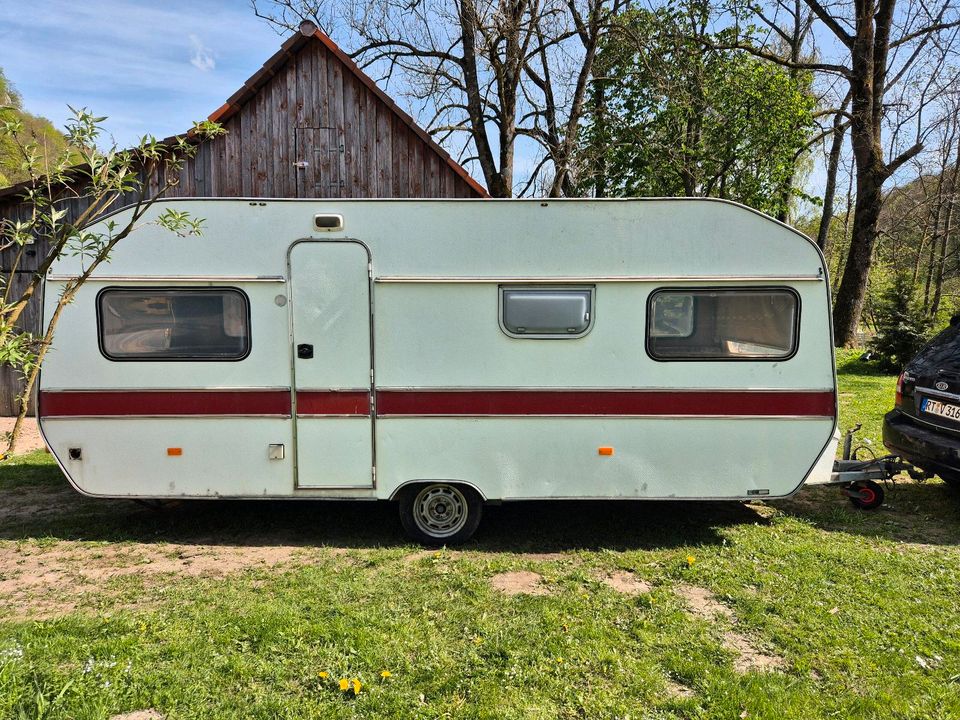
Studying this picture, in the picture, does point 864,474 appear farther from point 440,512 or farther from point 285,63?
point 285,63

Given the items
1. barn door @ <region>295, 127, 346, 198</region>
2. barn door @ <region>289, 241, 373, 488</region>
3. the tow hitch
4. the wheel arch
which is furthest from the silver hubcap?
barn door @ <region>295, 127, 346, 198</region>

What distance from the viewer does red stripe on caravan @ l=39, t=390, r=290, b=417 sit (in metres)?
5.02

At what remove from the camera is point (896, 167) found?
15.3 metres

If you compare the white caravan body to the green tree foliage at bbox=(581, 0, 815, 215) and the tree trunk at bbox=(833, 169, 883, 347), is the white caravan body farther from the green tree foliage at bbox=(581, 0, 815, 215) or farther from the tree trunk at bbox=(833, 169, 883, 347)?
the tree trunk at bbox=(833, 169, 883, 347)

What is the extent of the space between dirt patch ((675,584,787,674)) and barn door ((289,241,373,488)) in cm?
266

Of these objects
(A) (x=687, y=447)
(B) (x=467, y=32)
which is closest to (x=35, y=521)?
(A) (x=687, y=447)

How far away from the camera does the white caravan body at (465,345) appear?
496 cm

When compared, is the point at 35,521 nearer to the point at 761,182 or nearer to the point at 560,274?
the point at 560,274

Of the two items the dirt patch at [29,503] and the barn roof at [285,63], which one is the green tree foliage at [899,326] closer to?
the barn roof at [285,63]

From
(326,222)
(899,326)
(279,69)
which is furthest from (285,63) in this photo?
(899,326)

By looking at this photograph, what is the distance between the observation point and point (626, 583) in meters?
4.57

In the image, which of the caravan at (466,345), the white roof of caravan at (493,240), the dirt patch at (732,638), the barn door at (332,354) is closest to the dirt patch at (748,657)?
the dirt patch at (732,638)

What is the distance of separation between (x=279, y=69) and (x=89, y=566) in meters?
7.01

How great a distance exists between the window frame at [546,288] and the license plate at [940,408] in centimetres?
351
